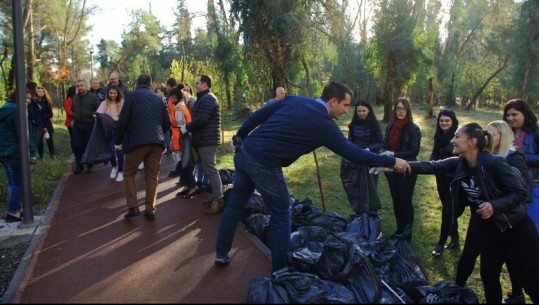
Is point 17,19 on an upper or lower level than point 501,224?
upper

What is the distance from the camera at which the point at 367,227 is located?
187 inches

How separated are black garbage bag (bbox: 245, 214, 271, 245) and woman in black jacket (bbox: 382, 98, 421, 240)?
1715 millimetres

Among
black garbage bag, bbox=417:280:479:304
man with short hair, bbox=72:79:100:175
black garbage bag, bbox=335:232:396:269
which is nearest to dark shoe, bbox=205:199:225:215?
black garbage bag, bbox=335:232:396:269

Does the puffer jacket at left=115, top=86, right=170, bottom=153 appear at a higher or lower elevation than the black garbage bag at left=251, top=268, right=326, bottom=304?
higher

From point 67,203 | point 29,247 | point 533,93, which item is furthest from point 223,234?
point 533,93

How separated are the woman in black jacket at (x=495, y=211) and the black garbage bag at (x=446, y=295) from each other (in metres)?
Result: 0.30

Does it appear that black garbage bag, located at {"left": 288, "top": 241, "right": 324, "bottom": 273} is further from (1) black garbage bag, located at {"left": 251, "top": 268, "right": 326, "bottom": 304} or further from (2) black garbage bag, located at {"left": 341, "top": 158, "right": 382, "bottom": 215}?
(2) black garbage bag, located at {"left": 341, "top": 158, "right": 382, "bottom": 215}

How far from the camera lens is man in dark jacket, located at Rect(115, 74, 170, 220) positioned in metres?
5.16

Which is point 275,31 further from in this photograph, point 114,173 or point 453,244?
point 453,244

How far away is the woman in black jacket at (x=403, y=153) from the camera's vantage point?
17.0 feet

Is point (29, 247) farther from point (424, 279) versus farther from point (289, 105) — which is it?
point (424, 279)

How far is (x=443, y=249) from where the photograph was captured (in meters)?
4.96

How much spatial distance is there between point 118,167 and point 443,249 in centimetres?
609

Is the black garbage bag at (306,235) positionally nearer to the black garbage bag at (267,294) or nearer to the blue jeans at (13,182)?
the black garbage bag at (267,294)
